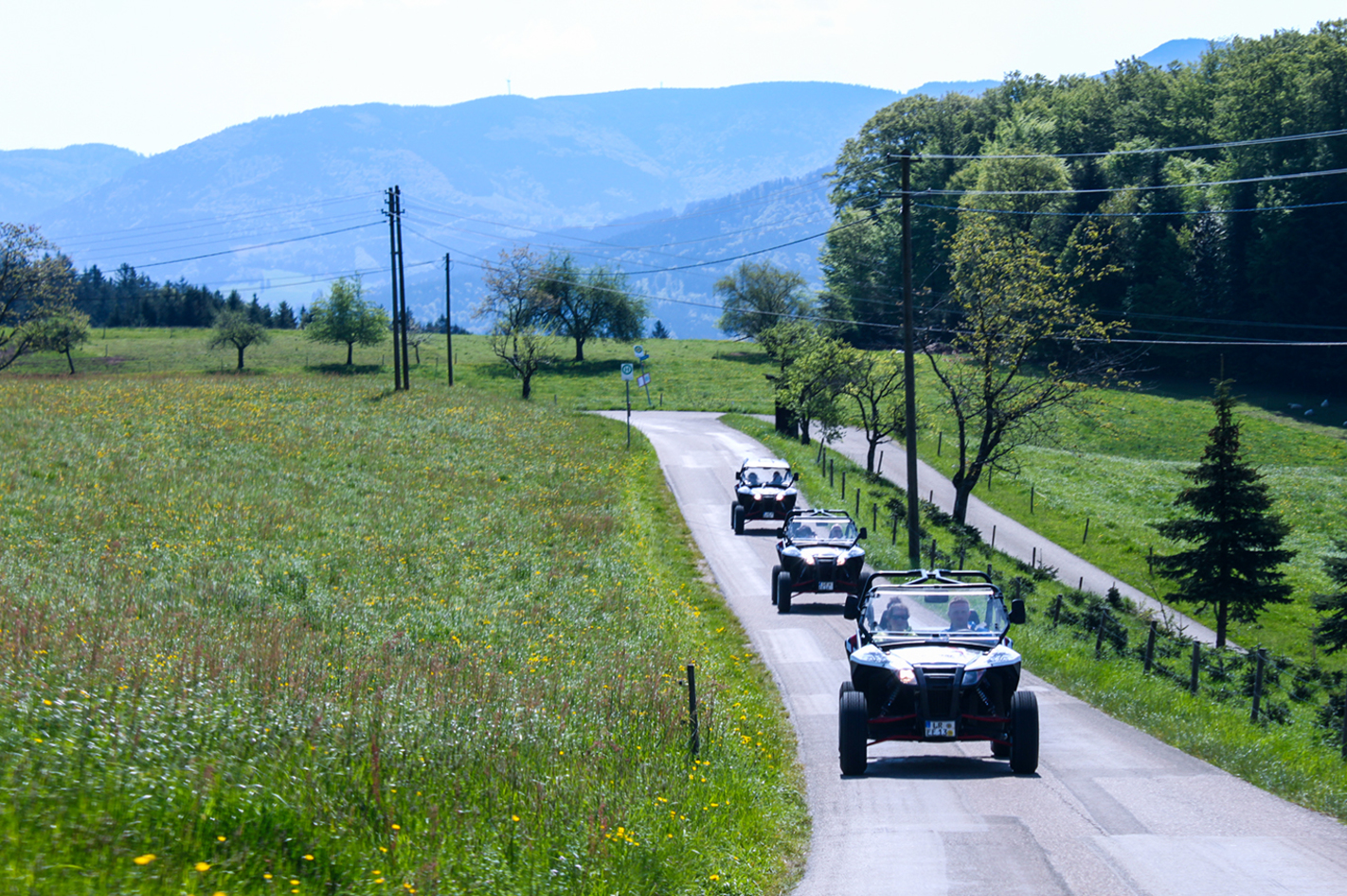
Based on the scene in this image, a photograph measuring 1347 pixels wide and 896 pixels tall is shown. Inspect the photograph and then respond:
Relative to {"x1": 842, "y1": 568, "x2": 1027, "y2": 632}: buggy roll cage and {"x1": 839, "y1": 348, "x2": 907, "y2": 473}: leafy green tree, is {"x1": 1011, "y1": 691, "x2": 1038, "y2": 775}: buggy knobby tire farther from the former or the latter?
{"x1": 839, "y1": 348, "x2": 907, "y2": 473}: leafy green tree

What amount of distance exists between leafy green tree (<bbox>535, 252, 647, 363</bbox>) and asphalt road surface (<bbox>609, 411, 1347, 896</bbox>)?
7768cm

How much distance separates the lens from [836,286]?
90562mm

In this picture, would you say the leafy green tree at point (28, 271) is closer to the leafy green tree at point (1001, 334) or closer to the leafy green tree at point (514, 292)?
the leafy green tree at point (514, 292)

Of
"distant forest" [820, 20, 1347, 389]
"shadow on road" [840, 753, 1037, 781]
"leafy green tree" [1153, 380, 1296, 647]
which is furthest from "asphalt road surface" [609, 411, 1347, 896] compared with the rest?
"distant forest" [820, 20, 1347, 389]

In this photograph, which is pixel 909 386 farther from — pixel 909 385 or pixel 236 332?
pixel 236 332

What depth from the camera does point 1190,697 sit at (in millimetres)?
16547

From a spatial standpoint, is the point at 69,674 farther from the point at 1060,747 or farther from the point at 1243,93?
the point at 1243,93

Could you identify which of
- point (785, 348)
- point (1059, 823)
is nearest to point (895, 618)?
point (1059, 823)

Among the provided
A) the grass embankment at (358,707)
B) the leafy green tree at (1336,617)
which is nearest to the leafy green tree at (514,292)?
the grass embankment at (358,707)

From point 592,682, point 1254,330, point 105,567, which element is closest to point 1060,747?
point 592,682

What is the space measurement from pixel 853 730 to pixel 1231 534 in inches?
944

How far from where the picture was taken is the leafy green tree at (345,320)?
280ft

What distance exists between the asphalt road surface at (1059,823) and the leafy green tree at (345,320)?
252 feet

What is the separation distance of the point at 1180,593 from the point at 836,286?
6200 centimetres
